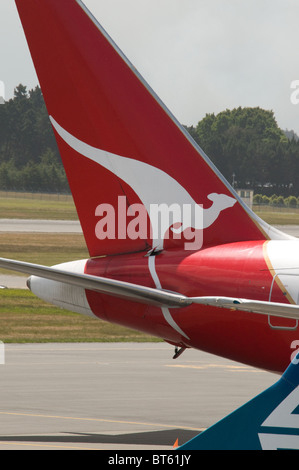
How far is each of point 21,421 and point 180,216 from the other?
18.3 feet

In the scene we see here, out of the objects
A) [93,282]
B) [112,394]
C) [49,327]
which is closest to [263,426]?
[93,282]

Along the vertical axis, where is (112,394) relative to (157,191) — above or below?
below

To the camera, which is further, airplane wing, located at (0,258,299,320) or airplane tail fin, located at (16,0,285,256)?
airplane tail fin, located at (16,0,285,256)

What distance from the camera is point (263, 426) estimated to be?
9.20m

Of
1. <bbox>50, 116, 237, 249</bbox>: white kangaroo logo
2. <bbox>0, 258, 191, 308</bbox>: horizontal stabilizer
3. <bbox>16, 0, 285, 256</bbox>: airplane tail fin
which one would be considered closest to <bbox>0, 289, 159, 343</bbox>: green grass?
<bbox>16, 0, 285, 256</bbox>: airplane tail fin

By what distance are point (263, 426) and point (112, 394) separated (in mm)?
14850

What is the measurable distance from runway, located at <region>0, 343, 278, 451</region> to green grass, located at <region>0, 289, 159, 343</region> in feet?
5.40

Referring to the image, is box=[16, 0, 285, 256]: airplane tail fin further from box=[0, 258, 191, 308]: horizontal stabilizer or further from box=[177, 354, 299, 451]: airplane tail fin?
box=[177, 354, 299, 451]: airplane tail fin

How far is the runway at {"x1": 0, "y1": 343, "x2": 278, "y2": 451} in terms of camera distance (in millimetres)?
19016

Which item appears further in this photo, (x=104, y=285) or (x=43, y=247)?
(x=43, y=247)

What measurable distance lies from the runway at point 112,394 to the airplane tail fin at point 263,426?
8684 millimetres

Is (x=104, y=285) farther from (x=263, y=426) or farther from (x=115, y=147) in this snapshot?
(x=263, y=426)

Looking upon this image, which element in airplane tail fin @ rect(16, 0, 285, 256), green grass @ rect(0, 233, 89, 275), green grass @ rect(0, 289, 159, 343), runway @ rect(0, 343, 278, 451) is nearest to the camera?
runway @ rect(0, 343, 278, 451)

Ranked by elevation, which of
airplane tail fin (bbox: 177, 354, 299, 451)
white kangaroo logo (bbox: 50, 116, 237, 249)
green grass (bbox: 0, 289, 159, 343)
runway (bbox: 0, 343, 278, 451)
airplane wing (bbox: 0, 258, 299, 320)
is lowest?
green grass (bbox: 0, 289, 159, 343)
